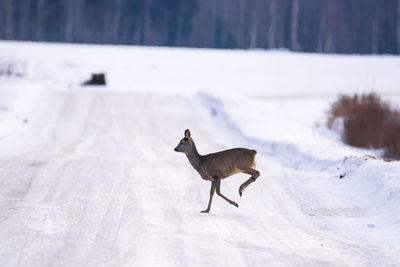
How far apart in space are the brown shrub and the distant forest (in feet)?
165

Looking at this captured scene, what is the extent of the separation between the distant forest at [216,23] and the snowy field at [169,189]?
38533 mm

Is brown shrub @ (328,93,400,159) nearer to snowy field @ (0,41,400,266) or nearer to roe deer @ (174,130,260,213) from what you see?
snowy field @ (0,41,400,266)

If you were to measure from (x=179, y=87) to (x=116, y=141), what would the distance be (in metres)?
22.3

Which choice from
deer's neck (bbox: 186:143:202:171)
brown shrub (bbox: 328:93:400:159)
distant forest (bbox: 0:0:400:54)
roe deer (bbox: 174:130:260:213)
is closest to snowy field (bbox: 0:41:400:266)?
roe deer (bbox: 174:130:260:213)

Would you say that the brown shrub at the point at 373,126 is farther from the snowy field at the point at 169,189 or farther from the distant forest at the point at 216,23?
the distant forest at the point at 216,23

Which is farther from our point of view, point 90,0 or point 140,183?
point 90,0

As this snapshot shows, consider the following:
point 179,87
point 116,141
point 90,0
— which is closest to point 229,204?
point 116,141

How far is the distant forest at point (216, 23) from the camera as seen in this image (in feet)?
230

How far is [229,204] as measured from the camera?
1107 cm

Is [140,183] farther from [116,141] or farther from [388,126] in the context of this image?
[388,126]

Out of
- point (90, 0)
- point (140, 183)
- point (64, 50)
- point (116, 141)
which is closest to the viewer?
point (140, 183)

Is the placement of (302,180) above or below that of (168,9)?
below

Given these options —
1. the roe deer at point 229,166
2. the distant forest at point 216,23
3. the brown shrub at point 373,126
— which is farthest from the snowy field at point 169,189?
the distant forest at point 216,23

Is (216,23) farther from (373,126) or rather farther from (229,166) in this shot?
(229,166)
